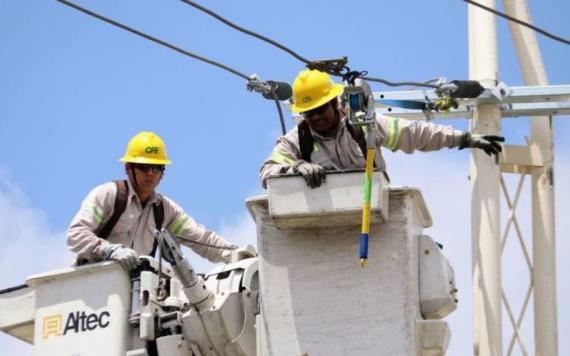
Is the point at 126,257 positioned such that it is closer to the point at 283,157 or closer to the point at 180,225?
the point at 180,225

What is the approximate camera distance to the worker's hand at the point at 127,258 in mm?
10125

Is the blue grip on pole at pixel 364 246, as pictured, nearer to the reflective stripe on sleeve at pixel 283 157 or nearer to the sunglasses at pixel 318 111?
the reflective stripe on sleeve at pixel 283 157

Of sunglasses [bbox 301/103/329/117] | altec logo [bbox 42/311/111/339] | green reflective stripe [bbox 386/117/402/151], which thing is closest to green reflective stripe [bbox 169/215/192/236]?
altec logo [bbox 42/311/111/339]

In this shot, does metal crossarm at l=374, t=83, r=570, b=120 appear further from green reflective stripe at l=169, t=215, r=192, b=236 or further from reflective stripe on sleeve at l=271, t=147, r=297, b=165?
reflective stripe on sleeve at l=271, t=147, r=297, b=165

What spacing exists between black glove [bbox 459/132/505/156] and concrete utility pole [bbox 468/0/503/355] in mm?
2496

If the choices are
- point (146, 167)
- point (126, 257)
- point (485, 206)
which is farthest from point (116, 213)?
point (485, 206)

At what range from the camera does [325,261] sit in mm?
9188

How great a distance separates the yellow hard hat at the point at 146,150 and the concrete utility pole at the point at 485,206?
8.86 ft

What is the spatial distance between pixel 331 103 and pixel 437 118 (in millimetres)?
3373

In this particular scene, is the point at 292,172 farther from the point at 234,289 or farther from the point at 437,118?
the point at 437,118

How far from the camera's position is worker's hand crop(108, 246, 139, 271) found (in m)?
10.1

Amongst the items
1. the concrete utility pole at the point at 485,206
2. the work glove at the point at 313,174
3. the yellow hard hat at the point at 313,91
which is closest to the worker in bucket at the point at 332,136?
the yellow hard hat at the point at 313,91

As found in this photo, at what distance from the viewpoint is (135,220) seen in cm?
1083

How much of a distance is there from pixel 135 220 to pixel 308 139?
1.88 meters
